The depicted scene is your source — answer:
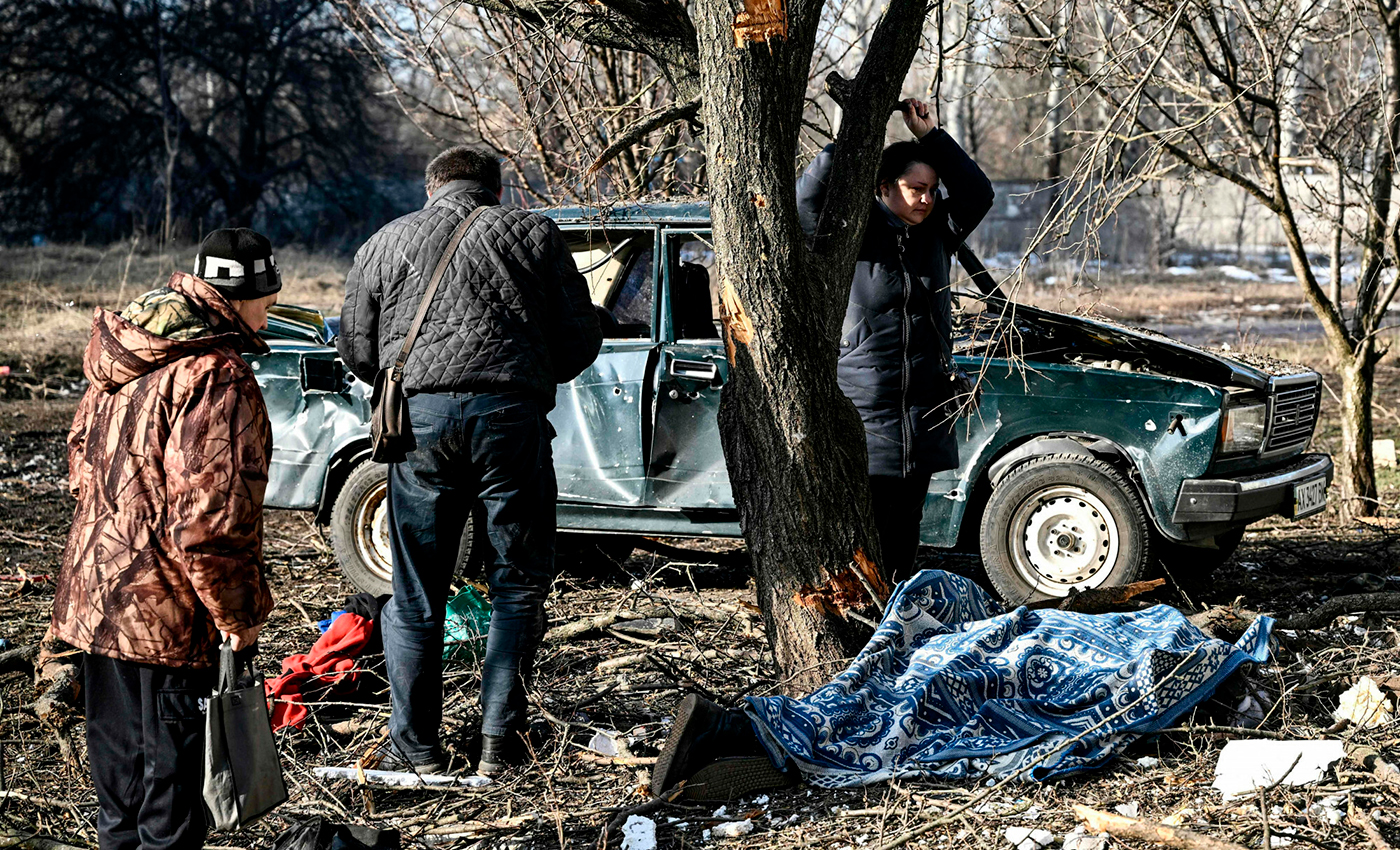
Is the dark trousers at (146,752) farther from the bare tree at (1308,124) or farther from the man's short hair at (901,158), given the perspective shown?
the bare tree at (1308,124)

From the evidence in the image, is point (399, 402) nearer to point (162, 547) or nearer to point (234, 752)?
point (162, 547)

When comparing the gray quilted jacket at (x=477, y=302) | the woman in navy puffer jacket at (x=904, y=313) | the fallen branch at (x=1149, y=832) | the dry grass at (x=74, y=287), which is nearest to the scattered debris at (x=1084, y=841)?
the fallen branch at (x=1149, y=832)

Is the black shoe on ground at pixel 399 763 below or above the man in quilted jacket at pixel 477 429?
below

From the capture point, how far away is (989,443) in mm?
5555

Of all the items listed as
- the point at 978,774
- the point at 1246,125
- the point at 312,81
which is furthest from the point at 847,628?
the point at 312,81

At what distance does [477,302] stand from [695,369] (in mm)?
1965

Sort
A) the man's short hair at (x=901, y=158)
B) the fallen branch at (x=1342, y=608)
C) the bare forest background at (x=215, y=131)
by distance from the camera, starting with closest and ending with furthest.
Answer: the man's short hair at (x=901, y=158) < the fallen branch at (x=1342, y=608) < the bare forest background at (x=215, y=131)

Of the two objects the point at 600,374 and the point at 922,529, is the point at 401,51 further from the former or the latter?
the point at 922,529

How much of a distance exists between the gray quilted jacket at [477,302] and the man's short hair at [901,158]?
1.37 metres

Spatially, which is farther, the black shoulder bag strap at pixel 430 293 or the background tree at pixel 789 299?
the background tree at pixel 789 299

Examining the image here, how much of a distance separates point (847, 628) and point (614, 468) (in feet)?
6.17

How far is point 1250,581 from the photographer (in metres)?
6.07

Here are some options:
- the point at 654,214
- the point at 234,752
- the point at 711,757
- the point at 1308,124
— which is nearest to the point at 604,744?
the point at 711,757

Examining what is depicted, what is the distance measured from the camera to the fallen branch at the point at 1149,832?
305 centimetres
